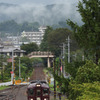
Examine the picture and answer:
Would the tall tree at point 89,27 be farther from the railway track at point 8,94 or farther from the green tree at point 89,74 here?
the railway track at point 8,94

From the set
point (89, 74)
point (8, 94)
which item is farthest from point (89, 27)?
point (8, 94)


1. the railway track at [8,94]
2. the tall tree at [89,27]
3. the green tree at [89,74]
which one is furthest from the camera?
the railway track at [8,94]

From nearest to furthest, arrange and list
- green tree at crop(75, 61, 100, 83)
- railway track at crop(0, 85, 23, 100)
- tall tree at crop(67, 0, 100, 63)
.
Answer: green tree at crop(75, 61, 100, 83) < tall tree at crop(67, 0, 100, 63) < railway track at crop(0, 85, 23, 100)

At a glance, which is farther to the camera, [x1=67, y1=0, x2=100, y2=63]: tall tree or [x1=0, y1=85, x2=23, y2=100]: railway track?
[x1=0, y1=85, x2=23, y2=100]: railway track

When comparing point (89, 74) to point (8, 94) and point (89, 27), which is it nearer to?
point (89, 27)

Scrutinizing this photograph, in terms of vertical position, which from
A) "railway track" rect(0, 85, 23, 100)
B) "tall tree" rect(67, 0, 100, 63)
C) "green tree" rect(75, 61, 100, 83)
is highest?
"tall tree" rect(67, 0, 100, 63)

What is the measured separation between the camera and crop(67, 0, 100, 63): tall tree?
73.9 ft

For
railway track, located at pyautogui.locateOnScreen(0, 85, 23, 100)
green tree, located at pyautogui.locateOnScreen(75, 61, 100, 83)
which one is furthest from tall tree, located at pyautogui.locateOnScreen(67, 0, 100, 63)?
railway track, located at pyautogui.locateOnScreen(0, 85, 23, 100)

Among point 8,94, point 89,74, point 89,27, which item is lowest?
point 8,94

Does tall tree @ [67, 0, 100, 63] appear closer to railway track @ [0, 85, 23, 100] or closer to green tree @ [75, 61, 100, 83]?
green tree @ [75, 61, 100, 83]

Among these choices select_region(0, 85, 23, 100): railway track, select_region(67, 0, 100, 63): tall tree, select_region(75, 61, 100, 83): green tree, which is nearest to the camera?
select_region(75, 61, 100, 83): green tree

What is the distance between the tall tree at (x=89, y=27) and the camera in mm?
22531

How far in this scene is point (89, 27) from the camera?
23062 mm

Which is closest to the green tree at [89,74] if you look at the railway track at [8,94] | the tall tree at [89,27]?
the tall tree at [89,27]
